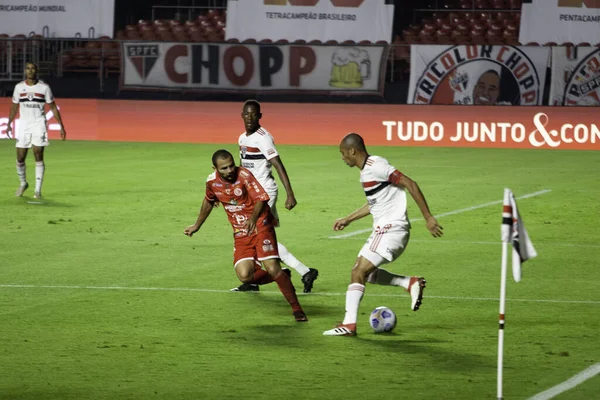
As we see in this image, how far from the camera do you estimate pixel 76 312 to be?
11000mm

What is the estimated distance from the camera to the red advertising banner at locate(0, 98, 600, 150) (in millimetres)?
31812

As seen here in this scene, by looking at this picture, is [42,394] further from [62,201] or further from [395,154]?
[395,154]

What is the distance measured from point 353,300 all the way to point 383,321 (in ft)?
1.19

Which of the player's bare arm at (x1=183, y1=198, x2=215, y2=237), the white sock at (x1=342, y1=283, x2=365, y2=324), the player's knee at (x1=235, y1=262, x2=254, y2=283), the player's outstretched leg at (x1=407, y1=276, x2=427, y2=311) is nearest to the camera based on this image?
the white sock at (x1=342, y1=283, x2=365, y2=324)

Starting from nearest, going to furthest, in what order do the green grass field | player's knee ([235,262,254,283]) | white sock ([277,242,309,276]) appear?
1. the green grass field
2. player's knee ([235,262,254,283])
3. white sock ([277,242,309,276])

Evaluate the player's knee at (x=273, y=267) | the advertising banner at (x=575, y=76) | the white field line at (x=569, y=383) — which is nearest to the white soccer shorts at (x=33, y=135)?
the player's knee at (x=273, y=267)

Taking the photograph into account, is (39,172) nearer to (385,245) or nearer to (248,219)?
(248,219)

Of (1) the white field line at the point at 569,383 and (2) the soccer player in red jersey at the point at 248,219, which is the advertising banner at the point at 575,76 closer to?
(2) the soccer player in red jersey at the point at 248,219

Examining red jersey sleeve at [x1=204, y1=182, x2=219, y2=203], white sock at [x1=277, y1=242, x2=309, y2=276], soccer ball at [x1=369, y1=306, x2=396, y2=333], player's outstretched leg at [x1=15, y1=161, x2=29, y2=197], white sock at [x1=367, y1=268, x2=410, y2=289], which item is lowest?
player's outstretched leg at [x1=15, y1=161, x2=29, y2=197]

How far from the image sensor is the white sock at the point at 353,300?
32.3 feet

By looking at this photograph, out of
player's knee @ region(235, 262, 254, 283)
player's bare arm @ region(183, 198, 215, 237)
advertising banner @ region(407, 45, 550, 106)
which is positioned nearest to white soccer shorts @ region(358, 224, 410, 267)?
player's knee @ region(235, 262, 254, 283)

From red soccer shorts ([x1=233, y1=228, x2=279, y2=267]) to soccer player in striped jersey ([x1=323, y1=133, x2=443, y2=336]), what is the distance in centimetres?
92

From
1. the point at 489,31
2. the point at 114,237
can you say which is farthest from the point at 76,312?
the point at 489,31

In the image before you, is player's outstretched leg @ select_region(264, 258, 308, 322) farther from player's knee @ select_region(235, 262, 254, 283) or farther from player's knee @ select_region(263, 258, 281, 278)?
player's knee @ select_region(235, 262, 254, 283)
